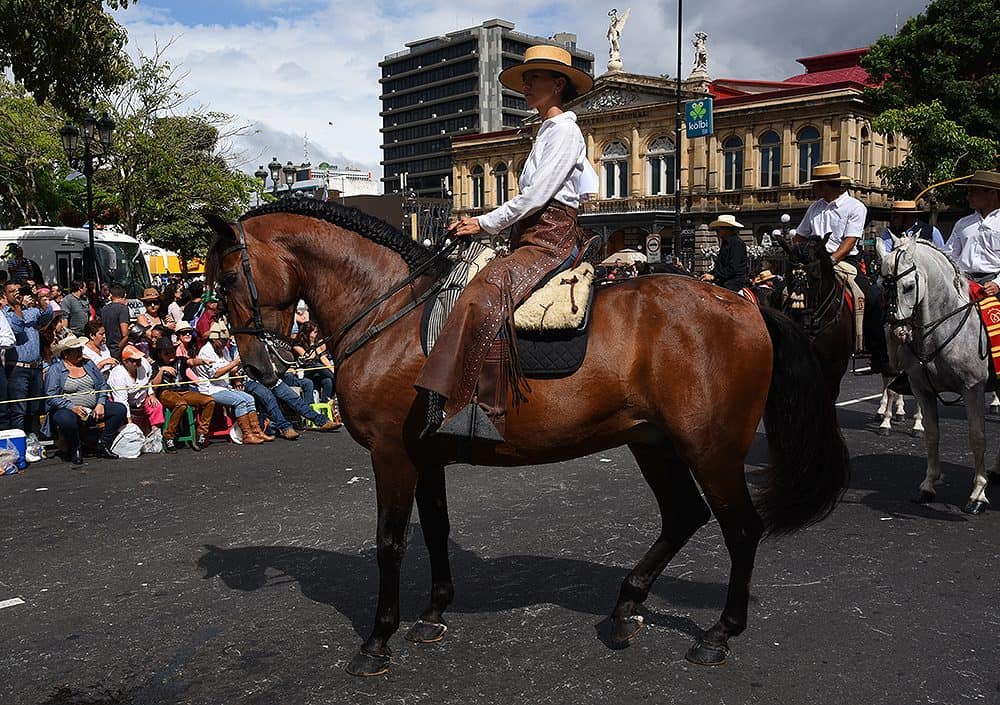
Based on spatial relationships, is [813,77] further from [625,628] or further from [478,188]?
[625,628]

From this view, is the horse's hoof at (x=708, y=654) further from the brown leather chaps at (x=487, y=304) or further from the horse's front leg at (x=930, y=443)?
the horse's front leg at (x=930, y=443)

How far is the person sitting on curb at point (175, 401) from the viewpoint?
10109mm

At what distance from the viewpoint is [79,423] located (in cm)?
951

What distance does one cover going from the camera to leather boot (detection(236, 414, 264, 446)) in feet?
34.4

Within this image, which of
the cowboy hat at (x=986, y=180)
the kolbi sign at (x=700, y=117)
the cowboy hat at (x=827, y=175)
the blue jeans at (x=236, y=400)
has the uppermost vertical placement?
the kolbi sign at (x=700, y=117)

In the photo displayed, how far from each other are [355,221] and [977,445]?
5193 millimetres

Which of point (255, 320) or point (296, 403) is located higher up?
point (255, 320)

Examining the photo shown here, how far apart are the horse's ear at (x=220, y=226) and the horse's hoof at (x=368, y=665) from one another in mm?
2213

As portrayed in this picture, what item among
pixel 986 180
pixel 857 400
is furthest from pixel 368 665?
pixel 857 400

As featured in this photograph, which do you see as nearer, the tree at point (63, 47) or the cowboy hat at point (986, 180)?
the cowboy hat at point (986, 180)

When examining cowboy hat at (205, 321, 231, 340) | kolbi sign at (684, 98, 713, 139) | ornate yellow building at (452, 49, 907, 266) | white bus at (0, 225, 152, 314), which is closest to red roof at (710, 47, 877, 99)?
ornate yellow building at (452, 49, 907, 266)

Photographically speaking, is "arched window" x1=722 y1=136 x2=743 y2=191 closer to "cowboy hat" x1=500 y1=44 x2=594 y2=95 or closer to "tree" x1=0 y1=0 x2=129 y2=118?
"tree" x1=0 y1=0 x2=129 y2=118

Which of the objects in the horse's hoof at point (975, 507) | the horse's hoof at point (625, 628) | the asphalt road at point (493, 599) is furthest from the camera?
the horse's hoof at point (975, 507)

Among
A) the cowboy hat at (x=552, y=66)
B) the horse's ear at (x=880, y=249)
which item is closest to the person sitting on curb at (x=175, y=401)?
the cowboy hat at (x=552, y=66)
